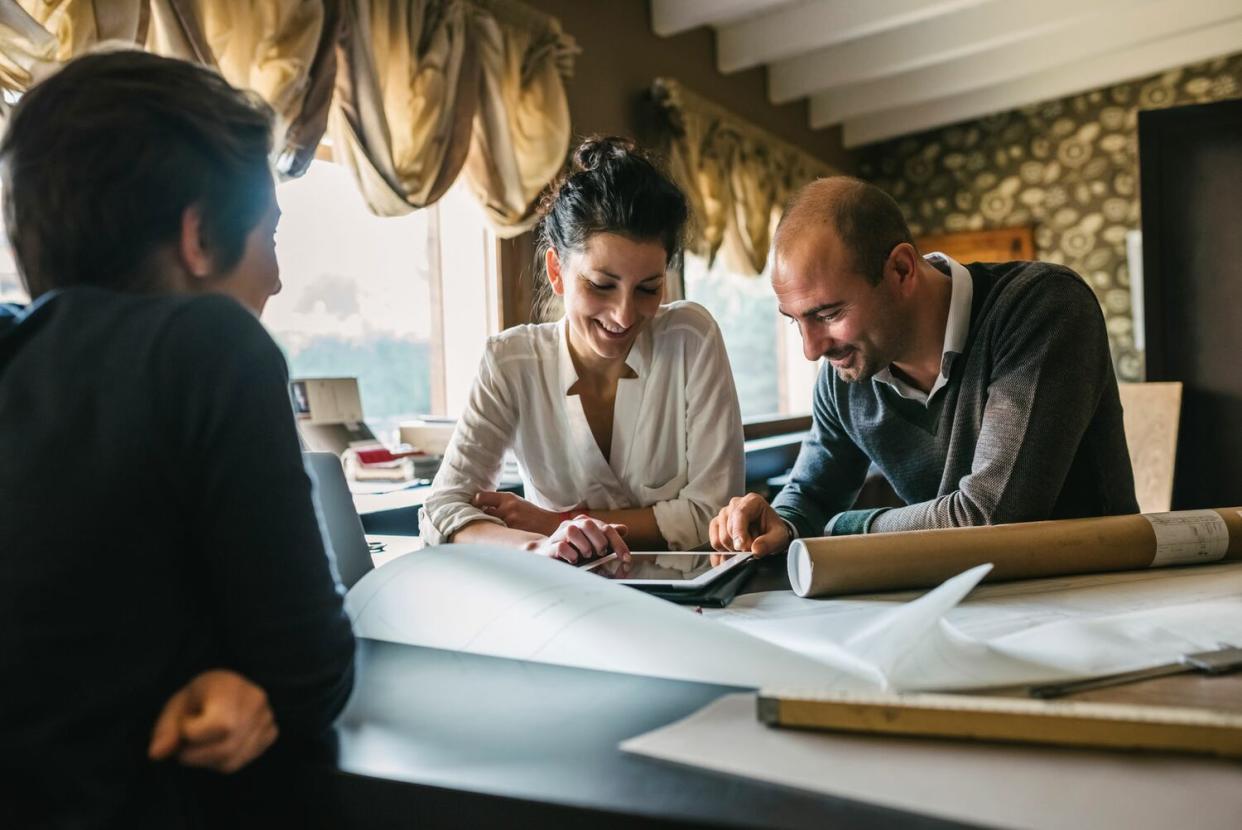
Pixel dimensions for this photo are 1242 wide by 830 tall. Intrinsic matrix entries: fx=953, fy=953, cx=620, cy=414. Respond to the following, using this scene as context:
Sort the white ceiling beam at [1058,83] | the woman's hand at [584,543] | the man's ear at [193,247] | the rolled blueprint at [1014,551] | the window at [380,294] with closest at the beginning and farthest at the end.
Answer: the man's ear at [193,247]
the rolled blueprint at [1014,551]
the woman's hand at [584,543]
the window at [380,294]
the white ceiling beam at [1058,83]

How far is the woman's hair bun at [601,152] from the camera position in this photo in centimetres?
163

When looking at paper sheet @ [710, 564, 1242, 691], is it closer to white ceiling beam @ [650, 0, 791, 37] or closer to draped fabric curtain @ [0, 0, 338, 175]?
draped fabric curtain @ [0, 0, 338, 175]

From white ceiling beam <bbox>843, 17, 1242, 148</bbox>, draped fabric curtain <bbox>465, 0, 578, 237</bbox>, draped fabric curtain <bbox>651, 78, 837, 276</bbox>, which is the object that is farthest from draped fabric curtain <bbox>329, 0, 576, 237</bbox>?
white ceiling beam <bbox>843, 17, 1242, 148</bbox>

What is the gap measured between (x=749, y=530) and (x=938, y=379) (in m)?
0.42

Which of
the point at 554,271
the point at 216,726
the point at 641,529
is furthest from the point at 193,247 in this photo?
the point at 554,271

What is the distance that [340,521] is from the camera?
1.05 meters

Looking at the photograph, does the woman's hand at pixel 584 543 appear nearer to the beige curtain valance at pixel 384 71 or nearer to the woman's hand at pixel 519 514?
the woman's hand at pixel 519 514

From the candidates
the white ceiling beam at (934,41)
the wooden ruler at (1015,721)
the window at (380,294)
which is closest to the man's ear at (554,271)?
the window at (380,294)

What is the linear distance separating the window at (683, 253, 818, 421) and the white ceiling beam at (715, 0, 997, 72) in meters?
1.06

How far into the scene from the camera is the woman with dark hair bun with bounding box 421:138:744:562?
157 cm

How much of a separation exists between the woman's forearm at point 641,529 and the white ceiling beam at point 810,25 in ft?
12.4

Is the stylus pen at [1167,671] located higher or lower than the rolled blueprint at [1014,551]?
lower

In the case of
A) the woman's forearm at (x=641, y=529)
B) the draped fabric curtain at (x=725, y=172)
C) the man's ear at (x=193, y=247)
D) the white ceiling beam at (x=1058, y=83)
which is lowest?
the woman's forearm at (x=641, y=529)

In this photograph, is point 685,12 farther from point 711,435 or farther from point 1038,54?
point 711,435
